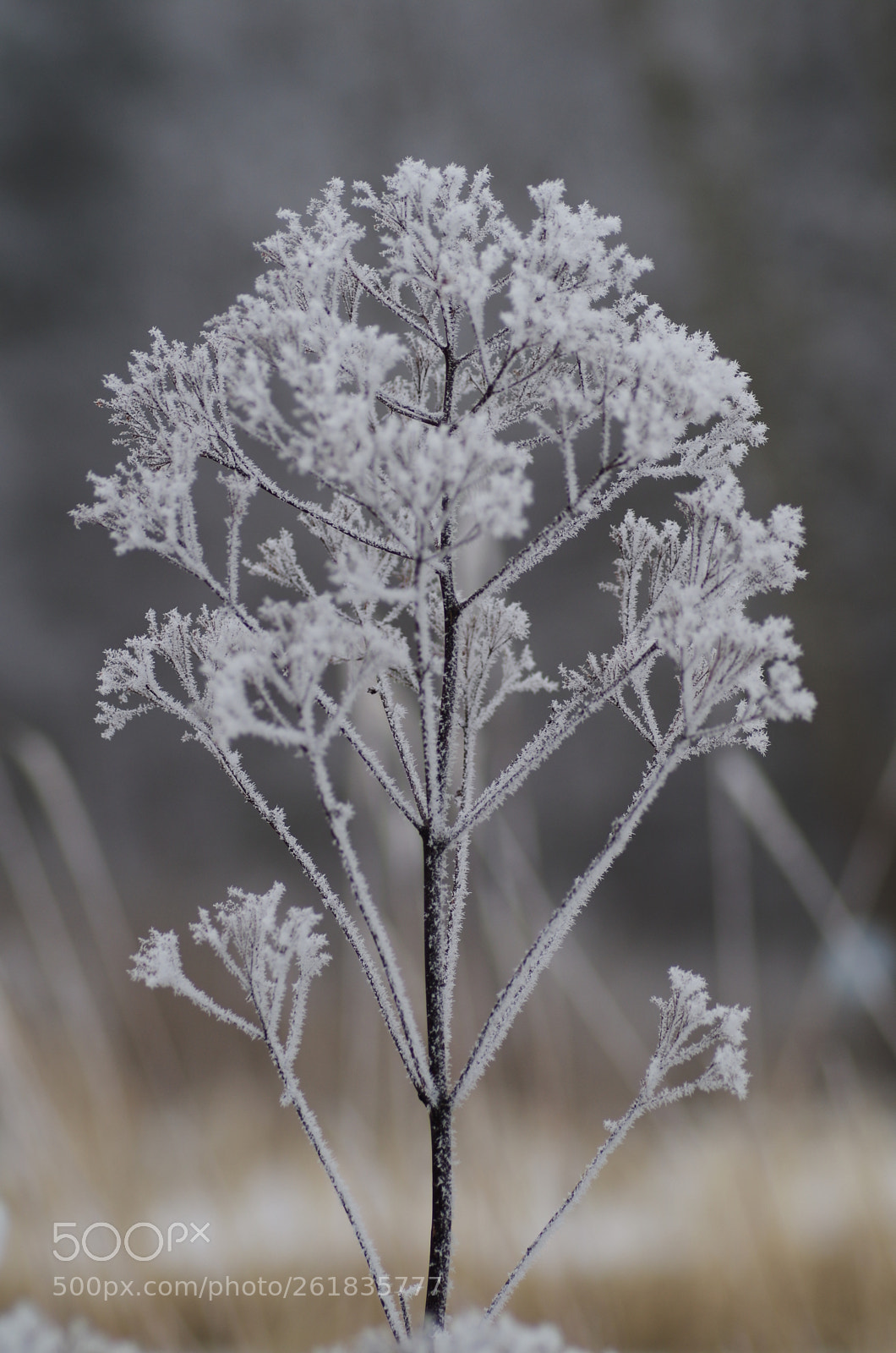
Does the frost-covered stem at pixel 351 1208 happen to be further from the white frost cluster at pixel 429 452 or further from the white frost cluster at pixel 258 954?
the white frost cluster at pixel 429 452

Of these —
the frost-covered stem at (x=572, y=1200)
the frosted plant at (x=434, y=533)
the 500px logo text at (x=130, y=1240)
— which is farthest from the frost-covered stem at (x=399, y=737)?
the 500px logo text at (x=130, y=1240)

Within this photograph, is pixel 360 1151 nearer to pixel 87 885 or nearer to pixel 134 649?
pixel 87 885

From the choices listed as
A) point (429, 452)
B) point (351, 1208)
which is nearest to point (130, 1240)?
point (351, 1208)

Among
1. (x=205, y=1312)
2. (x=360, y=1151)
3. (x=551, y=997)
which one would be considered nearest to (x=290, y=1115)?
(x=360, y=1151)

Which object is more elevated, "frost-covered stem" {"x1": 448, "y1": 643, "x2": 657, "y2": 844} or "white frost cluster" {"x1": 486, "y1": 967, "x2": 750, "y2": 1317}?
"frost-covered stem" {"x1": 448, "y1": 643, "x2": 657, "y2": 844}

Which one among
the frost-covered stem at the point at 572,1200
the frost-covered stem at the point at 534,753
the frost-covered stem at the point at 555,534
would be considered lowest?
the frost-covered stem at the point at 572,1200

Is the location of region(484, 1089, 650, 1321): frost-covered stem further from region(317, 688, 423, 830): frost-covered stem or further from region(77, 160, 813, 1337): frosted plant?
region(317, 688, 423, 830): frost-covered stem

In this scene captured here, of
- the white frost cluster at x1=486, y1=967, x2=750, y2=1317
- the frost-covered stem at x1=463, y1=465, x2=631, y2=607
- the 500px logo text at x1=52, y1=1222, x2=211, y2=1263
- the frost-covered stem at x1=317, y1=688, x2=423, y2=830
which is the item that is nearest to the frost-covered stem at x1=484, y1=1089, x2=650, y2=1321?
the white frost cluster at x1=486, y1=967, x2=750, y2=1317
